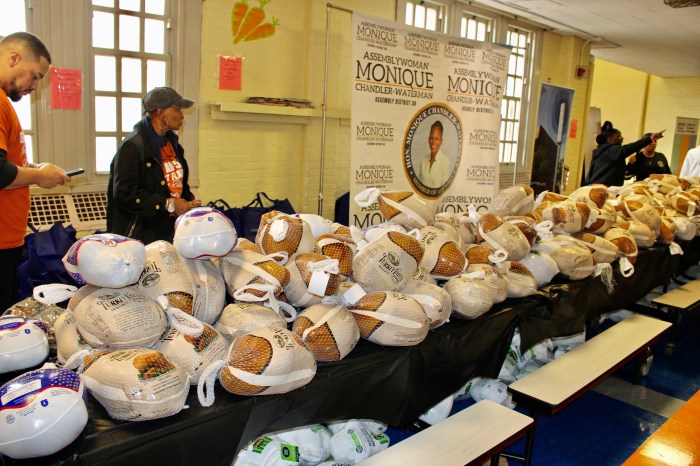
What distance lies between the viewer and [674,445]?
1.52 meters

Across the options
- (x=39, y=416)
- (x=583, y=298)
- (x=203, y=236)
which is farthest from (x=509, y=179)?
(x=39, y=416)

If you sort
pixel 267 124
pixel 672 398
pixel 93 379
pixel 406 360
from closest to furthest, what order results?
pixel 93 379, pixel 406 360, pixel 672 398, pixel 267 124

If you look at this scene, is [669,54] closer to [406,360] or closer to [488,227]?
[488,227]

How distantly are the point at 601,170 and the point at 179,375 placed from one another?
21.8 feet

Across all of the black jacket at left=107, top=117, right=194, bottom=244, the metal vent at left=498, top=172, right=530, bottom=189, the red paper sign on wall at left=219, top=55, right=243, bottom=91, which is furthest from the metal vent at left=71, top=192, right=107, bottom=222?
the metal vent at left=498, top=172, right=530, bottom=189

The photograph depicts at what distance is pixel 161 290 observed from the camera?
1.60m

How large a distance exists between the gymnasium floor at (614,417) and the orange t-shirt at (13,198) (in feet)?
6.21

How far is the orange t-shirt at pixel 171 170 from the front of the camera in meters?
3.17

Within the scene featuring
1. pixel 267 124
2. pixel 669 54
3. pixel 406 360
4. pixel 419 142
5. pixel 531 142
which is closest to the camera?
pixel 406 360

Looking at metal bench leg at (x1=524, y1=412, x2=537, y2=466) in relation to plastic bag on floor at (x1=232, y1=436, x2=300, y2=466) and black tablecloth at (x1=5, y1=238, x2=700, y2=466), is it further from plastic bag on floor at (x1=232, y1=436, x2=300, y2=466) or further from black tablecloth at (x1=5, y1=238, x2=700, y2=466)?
plastic bag on floor at (x1=232, y1=436, x2=300, y2=466)

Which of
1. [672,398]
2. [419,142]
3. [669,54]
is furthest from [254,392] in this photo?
[669,54]

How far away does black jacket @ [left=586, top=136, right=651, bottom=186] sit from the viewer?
6.81m

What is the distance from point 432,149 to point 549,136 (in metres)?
4.37

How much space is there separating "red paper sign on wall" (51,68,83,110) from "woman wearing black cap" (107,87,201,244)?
119 cm
